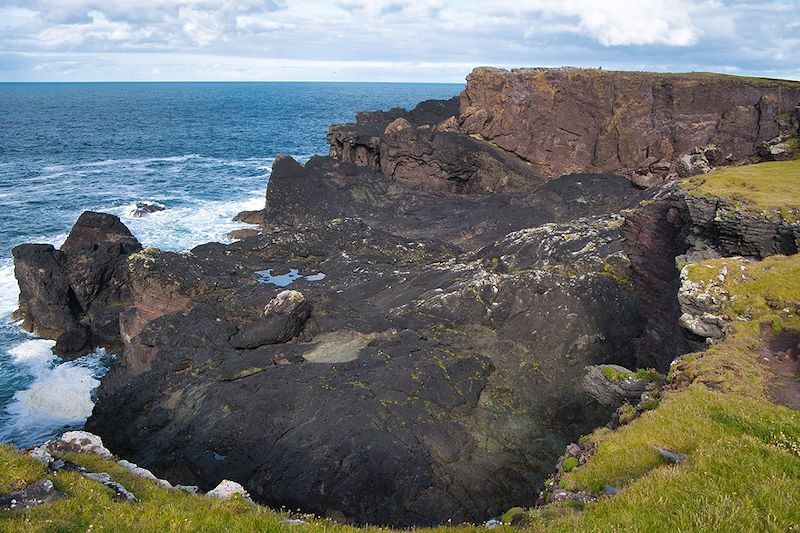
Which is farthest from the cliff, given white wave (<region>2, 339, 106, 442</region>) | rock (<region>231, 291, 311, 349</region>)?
white wave (<region>2, 339, 106, 442</region>)

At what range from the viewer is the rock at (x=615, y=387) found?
20.4 m

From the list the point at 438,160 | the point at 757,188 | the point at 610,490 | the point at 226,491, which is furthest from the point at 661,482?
the point at 438,160

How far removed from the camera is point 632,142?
221 feet

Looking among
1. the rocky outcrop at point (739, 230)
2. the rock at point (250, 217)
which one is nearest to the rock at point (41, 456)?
the rocky outcrop at point (739, 230)

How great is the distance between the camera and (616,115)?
6894 centimetres

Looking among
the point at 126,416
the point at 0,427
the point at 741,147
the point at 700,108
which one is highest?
the point at 700,108

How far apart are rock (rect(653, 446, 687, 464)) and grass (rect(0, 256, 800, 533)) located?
0.82 ft

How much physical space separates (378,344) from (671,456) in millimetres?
19178

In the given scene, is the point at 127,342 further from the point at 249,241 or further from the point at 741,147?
the point at 741,147

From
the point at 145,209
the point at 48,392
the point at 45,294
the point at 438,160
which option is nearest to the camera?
the point at 48,392

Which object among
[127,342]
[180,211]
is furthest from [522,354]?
[180,211]

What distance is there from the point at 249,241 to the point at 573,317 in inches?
1154

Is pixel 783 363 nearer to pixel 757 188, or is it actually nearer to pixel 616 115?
pixel 757 188

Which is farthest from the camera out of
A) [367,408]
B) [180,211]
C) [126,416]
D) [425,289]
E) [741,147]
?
[180,211]
